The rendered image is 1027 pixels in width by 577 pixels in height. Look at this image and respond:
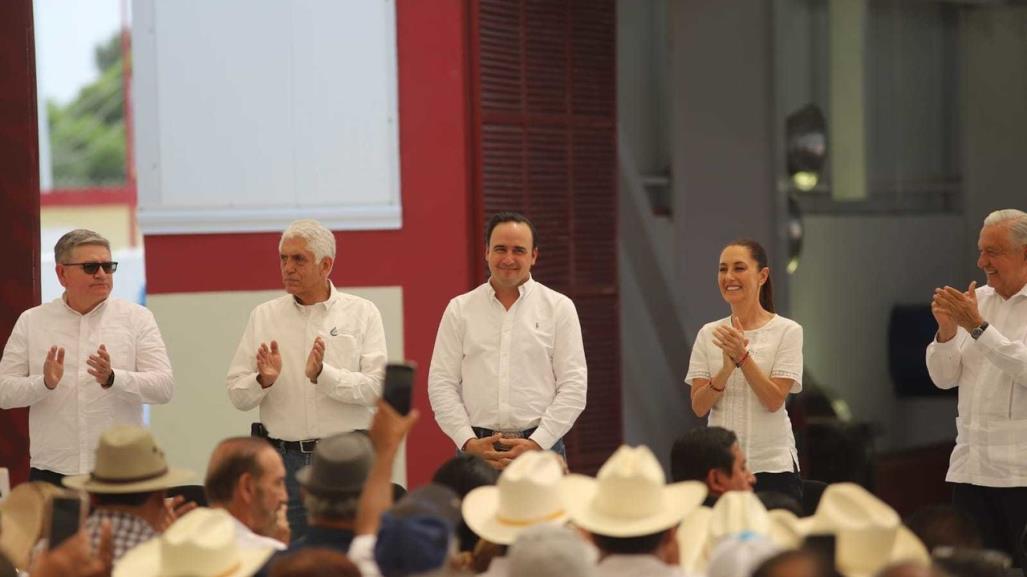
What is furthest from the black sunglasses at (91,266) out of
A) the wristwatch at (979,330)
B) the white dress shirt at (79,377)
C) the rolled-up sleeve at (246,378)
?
the wristwatch at (979,330)

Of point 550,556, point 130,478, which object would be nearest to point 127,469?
point 130,478

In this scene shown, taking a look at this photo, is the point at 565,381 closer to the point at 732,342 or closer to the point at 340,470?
the point at 732,342

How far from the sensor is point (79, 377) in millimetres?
4652

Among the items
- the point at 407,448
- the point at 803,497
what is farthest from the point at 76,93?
the point at 803,497

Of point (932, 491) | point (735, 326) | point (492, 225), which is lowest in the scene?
point (932, 491)

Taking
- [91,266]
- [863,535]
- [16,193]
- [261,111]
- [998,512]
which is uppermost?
[261,111]

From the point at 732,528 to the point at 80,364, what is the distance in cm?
257

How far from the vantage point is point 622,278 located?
8.25 metres

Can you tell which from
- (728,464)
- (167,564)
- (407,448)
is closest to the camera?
(167,564)

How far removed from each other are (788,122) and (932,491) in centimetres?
→ 279

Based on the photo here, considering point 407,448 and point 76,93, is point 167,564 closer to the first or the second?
point 407,448

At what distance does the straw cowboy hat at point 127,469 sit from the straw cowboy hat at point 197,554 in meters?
0.27

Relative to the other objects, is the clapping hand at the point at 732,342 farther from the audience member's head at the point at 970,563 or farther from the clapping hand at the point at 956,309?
the audience member's head at the point at 970,563

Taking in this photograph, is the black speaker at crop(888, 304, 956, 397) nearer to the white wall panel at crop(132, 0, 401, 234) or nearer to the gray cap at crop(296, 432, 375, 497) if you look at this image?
the white wall panel at crop(132, 0, 401, 234)
